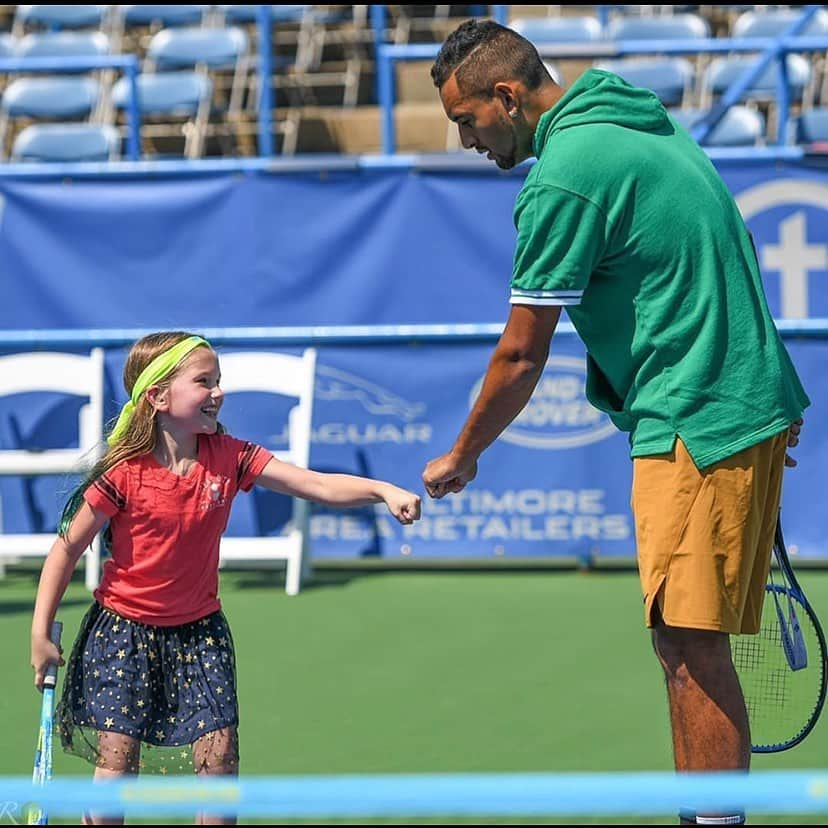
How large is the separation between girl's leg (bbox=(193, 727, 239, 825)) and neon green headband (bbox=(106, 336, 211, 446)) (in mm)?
715

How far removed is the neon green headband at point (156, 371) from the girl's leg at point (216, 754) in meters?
0.71

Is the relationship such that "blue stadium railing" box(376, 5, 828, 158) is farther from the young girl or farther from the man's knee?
the man's knee

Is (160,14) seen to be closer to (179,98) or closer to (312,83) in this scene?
(312,83)

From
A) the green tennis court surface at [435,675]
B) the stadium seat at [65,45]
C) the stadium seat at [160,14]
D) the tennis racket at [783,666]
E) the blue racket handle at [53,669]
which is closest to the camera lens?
the blue racket handle at [53,669]

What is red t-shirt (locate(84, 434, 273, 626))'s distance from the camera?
3418 millimetres

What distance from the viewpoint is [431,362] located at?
24.2 feet

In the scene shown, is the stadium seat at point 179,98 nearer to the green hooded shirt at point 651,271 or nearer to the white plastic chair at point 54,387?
the white plastic chair at point 54,387

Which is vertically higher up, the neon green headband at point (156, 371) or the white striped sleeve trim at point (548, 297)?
the white striped sleeve trim at point (548, 297)

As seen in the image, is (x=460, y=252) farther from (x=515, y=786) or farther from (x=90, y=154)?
(x=515, y=786)

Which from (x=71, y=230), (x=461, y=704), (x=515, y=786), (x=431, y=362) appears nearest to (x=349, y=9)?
(x=71, y=230)

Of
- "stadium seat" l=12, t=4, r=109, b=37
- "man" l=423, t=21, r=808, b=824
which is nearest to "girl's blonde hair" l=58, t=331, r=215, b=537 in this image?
"man" l=423, t=21, r=808, b=824

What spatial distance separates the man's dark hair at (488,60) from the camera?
3455 millimetres

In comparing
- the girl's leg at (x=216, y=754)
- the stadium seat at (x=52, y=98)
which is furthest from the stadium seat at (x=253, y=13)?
the girl's leg at (x=216, y=754)

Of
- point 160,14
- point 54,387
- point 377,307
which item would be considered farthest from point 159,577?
point 160,14
